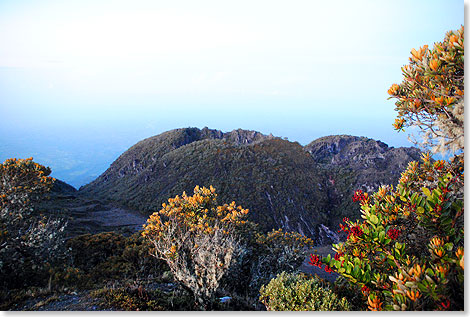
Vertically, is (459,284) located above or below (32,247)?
above

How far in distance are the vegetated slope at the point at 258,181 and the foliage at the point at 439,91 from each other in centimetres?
1350

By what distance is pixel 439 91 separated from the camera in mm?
3244

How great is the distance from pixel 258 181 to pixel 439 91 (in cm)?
1642

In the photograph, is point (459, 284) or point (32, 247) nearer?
point (459, 284)

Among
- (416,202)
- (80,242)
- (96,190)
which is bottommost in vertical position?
(96,190)

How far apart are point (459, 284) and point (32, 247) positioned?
24.5ft

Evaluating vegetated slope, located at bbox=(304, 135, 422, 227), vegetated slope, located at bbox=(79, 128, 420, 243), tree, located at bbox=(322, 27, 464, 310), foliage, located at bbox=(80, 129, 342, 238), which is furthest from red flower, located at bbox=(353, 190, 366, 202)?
vegetated slope, located at bbox=(304, 135, 422, 227)

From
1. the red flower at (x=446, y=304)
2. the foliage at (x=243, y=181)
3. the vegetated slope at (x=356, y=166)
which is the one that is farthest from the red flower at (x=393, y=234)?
the vegetated slope at (x=356, y=166)

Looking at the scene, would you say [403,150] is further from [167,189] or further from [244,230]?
[244,230]

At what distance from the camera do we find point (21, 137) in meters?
10.5

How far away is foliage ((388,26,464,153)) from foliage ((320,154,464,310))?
51 cm

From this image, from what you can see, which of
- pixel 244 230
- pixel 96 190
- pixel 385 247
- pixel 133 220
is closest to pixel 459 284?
pixel 385 247

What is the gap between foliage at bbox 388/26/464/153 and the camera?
3.01 meters

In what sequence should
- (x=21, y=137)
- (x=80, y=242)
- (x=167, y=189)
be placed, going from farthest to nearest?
(x=167, y=189) < (x=21, y=137) < (x=80, y=242)
